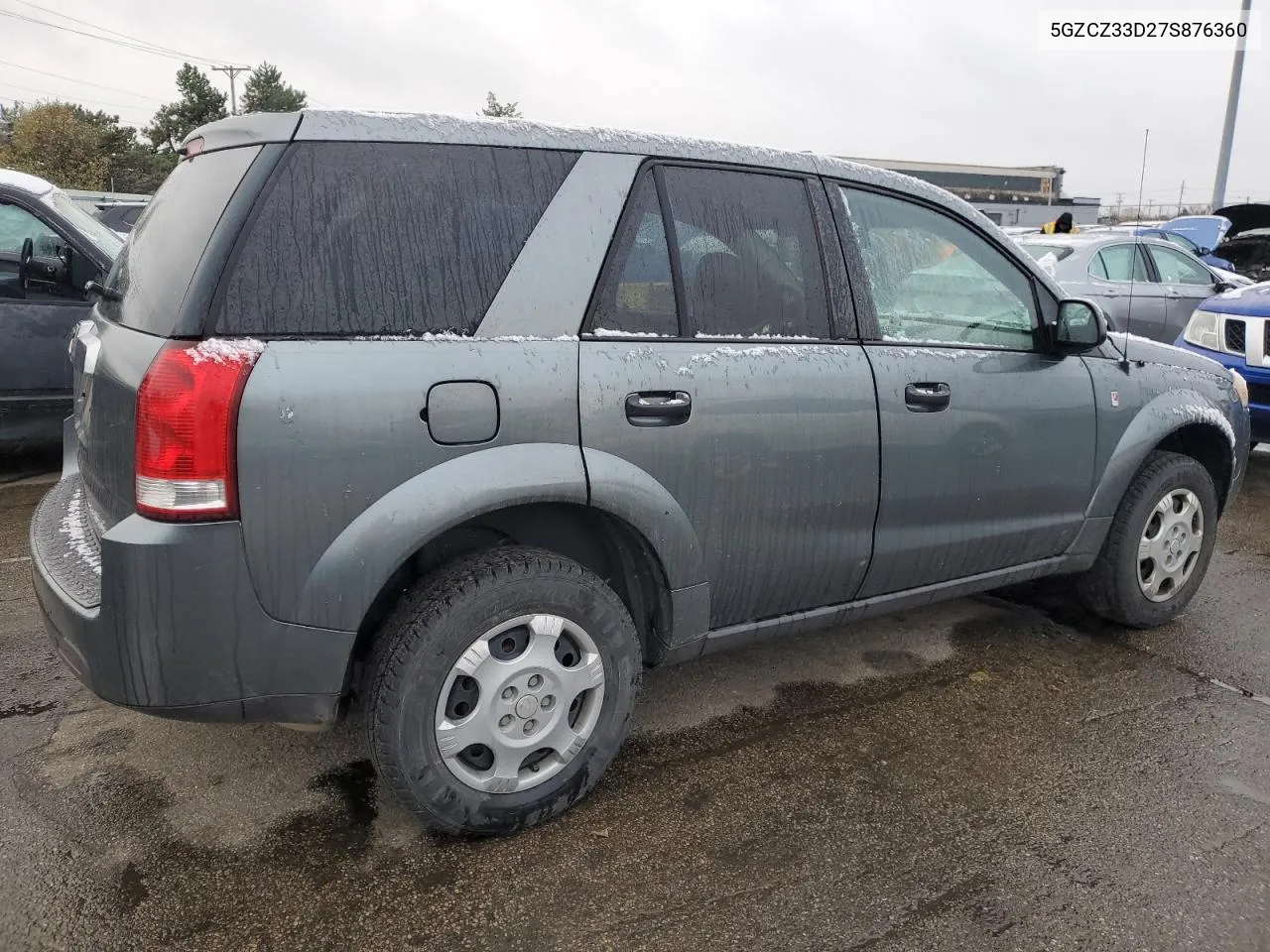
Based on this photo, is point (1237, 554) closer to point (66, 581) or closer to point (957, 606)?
point (957, 606)

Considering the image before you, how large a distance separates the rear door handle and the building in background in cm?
3273

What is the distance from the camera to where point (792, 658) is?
3.59m

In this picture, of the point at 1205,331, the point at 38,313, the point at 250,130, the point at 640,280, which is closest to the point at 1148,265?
the point at 1205,331

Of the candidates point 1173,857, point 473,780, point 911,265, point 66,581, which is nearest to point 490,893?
point 473,780

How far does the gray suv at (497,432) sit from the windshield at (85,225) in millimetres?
3319

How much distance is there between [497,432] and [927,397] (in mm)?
1462

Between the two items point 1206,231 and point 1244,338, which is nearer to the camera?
point 1244,338

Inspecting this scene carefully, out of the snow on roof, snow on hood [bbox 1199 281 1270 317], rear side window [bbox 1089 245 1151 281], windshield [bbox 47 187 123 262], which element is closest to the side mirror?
snow on hood [bbox 1199 281 1270 317]

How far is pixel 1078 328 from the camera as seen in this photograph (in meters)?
3.28

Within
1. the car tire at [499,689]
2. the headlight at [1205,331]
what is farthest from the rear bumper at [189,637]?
the headlight at [1205,331]

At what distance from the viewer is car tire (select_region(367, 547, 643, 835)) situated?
2.20m

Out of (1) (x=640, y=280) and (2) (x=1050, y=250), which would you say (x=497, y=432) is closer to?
(1) (x=640, y=280)

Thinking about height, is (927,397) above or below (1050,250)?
below

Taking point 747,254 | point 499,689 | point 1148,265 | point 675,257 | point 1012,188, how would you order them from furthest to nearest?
point 1012,188
point 1148,265
point 747,254
point 675,257
point 499,689
